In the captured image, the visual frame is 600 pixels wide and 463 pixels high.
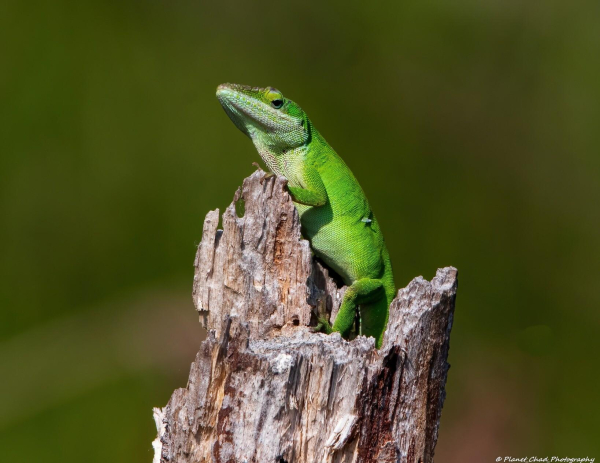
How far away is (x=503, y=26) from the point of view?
768cm

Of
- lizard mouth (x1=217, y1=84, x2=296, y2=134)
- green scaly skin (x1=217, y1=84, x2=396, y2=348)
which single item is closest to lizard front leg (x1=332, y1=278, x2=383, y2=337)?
green scaly skin (x1=217, y1=84, x2=396, y2=348)

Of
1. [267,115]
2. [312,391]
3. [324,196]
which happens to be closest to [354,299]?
[324,196]

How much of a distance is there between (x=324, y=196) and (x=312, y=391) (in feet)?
5.04

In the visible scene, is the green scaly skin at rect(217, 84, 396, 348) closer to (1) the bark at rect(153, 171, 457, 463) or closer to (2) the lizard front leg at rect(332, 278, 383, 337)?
(2) the lizard front leg at rect(332, 278, 383, 337)

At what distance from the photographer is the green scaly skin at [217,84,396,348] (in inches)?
150

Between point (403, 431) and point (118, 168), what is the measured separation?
4.92 m

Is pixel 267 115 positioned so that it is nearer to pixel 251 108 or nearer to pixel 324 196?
pixel 251 108

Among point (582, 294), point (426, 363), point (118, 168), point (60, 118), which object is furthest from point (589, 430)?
point (60, 118)

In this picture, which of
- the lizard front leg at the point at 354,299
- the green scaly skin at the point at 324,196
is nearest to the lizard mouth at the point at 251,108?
the green scaly skin at the point at 324,196

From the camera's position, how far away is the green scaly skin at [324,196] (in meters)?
3.81

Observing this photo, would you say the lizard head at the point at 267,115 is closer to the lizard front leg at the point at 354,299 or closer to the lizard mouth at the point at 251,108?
the lizard mouth at the point at 251,108

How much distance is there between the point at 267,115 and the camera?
3865 mm

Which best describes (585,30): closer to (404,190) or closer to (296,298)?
(404,190)

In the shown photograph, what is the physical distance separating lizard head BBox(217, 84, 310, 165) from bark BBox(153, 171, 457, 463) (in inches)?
49.6
